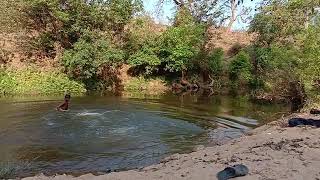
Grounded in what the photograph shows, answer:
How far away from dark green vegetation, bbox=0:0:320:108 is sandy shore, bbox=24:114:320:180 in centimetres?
1526

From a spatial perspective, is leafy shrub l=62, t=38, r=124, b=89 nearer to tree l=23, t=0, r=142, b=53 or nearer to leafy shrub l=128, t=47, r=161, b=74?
leafy shrub l=128, t=47, r=161, b=74

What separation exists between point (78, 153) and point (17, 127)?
176 inches

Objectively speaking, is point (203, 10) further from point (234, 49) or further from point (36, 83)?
point (36, 83)

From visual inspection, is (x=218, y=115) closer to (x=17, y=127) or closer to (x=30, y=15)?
(x=17, y=127)

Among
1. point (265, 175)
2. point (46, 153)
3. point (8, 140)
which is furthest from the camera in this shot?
point (8, 140)

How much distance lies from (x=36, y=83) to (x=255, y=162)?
21689 mm

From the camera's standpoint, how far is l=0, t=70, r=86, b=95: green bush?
26764 millimetres

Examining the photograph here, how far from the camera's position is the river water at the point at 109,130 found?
11469 mm

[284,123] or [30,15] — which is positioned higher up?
[30,15]

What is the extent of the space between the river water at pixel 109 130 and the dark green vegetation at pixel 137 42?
5038 millimetres

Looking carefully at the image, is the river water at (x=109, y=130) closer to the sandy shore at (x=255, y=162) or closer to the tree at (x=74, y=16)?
the sandy shore at (x=255, y=162)

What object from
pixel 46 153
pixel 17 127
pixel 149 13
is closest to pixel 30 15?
pixel 149 13

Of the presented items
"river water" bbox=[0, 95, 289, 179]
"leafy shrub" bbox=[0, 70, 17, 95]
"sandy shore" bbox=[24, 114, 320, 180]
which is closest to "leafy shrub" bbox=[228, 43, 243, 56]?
"river water" bbox=[0, 95, 289, 179]

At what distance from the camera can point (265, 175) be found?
7641mm
